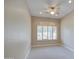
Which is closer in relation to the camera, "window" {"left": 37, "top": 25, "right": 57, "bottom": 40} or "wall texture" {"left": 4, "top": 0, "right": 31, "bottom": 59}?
"wall texture" {"left": 4, "top": 0, "right": 31, "bottom": 59}

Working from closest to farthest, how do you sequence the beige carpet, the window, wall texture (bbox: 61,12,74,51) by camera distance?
the beige carpet
wall texture (bbox: 61,12,74,51)
the window

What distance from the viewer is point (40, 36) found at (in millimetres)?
11445

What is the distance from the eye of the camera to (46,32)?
11.8m

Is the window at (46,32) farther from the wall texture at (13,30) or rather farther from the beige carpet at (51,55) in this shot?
the wall texture at (13,30)

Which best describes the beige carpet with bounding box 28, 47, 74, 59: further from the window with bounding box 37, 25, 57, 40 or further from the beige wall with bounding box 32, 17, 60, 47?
the window with bounding box 37, 25, 57, 40

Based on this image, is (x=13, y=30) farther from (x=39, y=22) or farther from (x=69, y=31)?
(x=39, y=22)

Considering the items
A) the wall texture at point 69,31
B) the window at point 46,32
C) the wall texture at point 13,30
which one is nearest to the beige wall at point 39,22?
the window at point 46,32

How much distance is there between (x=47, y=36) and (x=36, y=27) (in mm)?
1528

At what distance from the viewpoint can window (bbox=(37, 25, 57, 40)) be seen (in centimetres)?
1146

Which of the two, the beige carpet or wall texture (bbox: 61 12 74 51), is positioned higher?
wall texture (bbox: 61 12 74 51)

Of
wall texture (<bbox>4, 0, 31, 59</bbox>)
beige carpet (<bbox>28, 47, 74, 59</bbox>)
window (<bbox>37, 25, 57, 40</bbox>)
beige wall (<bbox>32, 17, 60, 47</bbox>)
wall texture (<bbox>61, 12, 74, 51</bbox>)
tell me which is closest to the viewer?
wall texture (<bbox>4, 0, 31, 59</bbox>)

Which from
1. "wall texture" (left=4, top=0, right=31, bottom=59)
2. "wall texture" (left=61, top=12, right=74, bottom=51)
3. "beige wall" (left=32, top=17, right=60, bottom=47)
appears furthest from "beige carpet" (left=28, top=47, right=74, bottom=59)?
"beige wall" (left=32, top=17, right=60, bottom=47)
